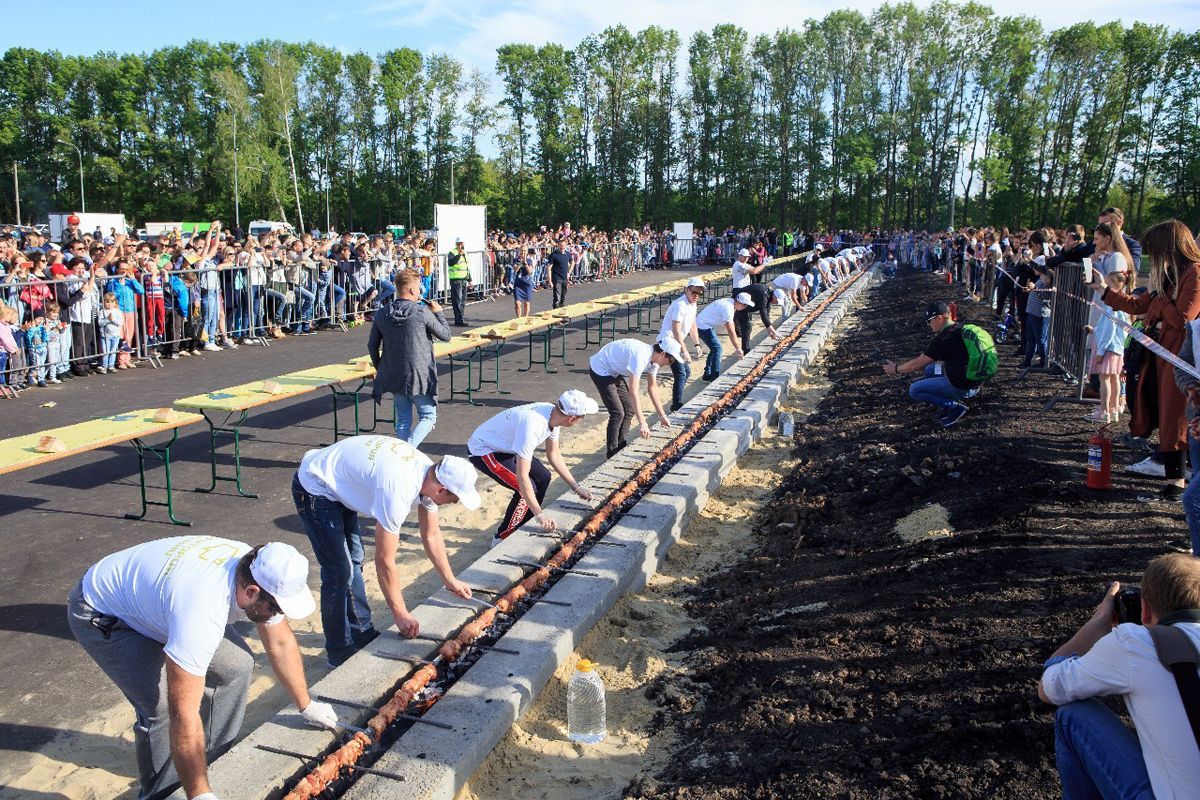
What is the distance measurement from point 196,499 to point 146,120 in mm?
79857

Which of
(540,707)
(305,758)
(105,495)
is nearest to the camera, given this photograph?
(305,758)

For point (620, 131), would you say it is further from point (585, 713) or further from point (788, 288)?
point (585, 713)

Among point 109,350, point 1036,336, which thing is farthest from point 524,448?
point 109,350

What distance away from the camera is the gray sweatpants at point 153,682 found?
12.0ft

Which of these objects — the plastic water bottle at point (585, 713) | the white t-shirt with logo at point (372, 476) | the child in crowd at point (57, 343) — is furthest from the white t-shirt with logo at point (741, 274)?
the plastic water bottle at point (585, 713)

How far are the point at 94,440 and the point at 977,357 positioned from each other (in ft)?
28.3

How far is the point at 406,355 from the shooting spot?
8570 millimetres

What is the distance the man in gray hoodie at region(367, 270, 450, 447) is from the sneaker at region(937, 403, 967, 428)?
18.4 feet

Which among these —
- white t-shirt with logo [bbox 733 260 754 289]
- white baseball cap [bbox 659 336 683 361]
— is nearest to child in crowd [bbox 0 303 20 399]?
white baseball cap [bbox 659 336 683 361]

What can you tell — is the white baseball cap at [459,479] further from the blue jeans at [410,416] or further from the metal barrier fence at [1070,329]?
the metal barrier fence at [1070,329]

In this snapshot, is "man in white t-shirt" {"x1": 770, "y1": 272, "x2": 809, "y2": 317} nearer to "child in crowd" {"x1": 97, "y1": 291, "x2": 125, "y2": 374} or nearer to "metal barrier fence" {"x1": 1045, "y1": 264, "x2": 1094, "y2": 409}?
"metal barrier fence" {"x1": 1045, "y1": 264, "x2": 1094, "y2": 409}

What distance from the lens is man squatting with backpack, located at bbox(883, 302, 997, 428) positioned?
10109 mm

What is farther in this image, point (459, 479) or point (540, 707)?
point (540, 707)

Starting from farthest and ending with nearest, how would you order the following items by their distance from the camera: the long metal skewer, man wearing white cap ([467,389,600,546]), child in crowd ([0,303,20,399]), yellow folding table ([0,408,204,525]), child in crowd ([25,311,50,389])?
child in crowd ([25,311,50,389]) < child in crowd ([0,303,20,399]) < yellow folding table ([0,408,204,525]) < man wearing white cap ([467,389,600,546]) < the long metal skewer
